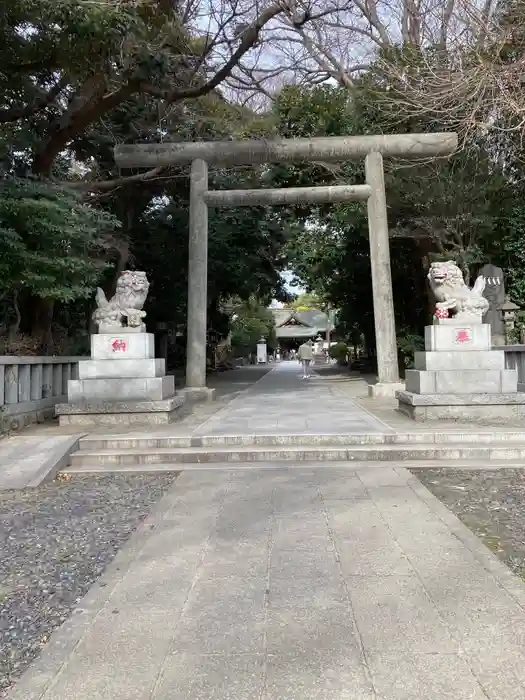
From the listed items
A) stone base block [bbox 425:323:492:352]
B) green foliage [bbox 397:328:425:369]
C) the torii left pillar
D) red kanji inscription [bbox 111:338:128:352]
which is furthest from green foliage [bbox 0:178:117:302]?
green foliage [bbox 397:328:425:369]

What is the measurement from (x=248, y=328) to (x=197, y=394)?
91.2ft

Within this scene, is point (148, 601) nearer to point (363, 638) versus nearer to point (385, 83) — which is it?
point (363, 638)

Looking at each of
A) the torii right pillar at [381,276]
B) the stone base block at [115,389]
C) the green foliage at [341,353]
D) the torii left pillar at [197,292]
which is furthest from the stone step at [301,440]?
the green foliage at [341,353]

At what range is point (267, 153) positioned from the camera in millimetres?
12141

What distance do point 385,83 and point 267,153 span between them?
136 inches

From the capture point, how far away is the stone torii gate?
12.0 metres

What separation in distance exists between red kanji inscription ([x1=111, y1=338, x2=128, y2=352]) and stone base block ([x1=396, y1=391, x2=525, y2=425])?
4502mm

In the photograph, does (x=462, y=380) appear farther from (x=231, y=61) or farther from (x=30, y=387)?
(x=231, y=61)

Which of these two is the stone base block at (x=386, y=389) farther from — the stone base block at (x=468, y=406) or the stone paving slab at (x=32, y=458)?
the stone paving slab at (x=32, y=458)

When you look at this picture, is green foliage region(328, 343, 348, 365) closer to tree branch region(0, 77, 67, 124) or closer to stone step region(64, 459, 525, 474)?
tree branch region(0, 77, 67, 124)

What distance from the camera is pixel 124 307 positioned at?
9.07 m

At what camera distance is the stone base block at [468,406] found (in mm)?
8219

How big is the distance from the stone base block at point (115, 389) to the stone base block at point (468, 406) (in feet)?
13.1


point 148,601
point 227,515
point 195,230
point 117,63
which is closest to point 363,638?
point 148,601
